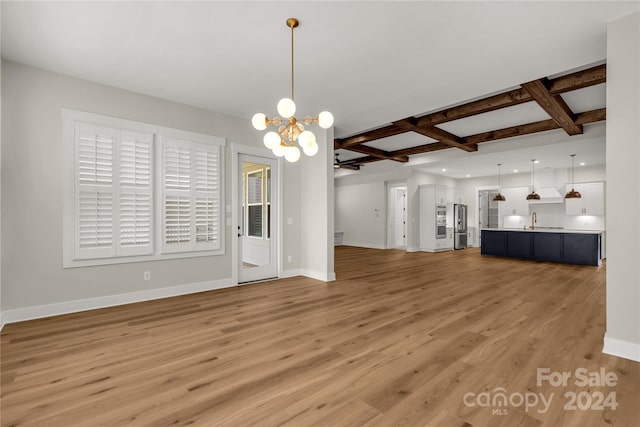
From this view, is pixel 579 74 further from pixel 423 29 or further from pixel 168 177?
pixel 168 177

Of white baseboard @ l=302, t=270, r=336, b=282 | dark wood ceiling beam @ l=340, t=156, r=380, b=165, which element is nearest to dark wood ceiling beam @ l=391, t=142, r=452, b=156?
dark wood ceiling beam @ l=340, t=156, r=380, b=165

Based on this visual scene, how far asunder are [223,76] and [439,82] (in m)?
2.76

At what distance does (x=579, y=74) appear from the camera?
12.4 ft

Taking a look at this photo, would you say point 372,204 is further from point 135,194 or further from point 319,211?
point 135,194

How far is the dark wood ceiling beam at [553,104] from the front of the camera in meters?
3.95

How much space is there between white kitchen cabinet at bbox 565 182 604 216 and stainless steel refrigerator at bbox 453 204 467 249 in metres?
2.95

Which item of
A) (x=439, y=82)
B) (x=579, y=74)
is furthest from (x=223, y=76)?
(x=579, y=74)

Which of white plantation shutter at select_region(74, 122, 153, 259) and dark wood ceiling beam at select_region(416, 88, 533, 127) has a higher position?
dark wood ceiling beam at select_region(416, 88, 533, 127)

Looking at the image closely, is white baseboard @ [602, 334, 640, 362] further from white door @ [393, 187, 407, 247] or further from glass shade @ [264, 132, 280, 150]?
white door @ [393, 187, 407, 247]

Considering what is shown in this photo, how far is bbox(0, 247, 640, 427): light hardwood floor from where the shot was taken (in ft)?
5.83

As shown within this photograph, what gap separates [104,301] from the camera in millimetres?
3859

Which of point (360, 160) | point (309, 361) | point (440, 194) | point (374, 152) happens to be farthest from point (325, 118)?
point (440, 194)

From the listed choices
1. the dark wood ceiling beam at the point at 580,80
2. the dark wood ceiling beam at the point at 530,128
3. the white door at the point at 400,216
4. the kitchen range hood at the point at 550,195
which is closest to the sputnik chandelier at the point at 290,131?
the dark wood ceiling beam at the point at 580,80

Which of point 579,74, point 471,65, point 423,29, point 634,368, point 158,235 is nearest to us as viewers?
point 634,368
